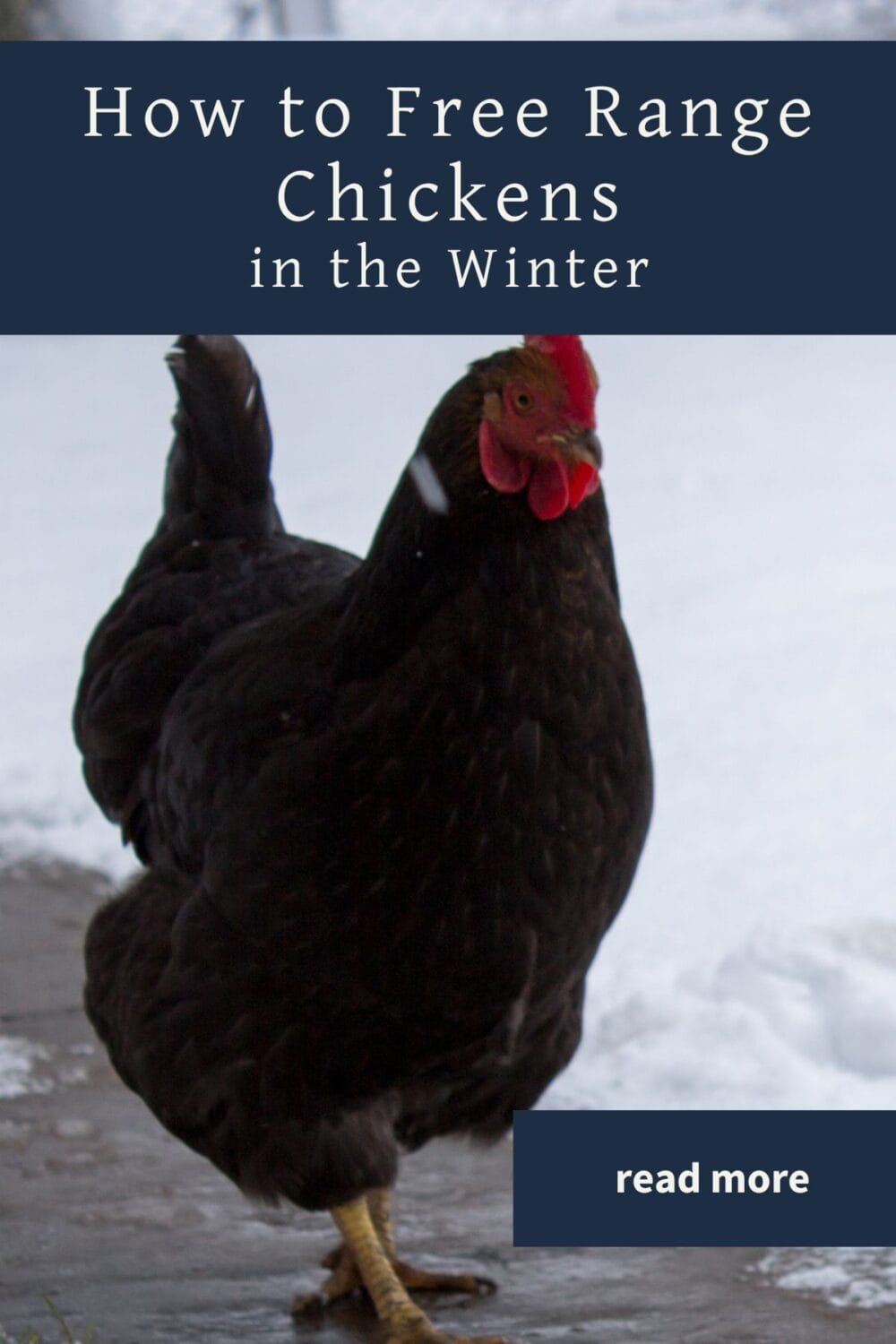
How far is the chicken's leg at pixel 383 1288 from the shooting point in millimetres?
2840

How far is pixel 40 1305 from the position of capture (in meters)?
2.91

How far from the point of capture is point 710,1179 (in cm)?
312

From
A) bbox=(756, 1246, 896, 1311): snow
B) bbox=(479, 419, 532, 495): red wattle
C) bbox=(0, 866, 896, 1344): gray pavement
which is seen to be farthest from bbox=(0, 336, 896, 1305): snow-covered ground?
bbox=(479, 419, 532, 495): red wattle

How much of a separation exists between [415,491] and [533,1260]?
1442mm

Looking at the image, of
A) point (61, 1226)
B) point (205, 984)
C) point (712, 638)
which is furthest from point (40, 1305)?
point (712, 638)

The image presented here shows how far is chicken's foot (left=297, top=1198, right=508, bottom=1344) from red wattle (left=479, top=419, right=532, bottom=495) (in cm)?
121

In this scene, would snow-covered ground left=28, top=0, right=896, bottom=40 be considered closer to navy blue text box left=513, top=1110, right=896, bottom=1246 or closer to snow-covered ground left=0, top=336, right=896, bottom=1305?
snow-covered ground left=0, top=336, right=896, bottom=1305

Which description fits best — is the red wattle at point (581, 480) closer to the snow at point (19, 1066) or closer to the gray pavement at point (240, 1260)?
the gray pavement at point (240, 1260)

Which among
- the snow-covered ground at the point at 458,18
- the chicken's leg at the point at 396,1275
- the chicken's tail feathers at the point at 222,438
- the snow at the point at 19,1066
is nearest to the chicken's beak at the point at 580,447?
the chicken's tail feathers at the point at 222,438

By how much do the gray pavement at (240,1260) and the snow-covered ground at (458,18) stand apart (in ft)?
19.3

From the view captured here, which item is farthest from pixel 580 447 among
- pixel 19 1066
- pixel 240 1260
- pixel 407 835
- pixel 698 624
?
pixel 698 624

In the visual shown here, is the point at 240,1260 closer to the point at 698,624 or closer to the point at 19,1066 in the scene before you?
the point at 19,1066

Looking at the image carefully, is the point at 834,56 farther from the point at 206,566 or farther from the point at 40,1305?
the point at 40,1305

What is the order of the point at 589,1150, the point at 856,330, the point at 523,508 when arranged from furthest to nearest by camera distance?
the point at 856,330, the point at 589,1150, the point at 523,508
